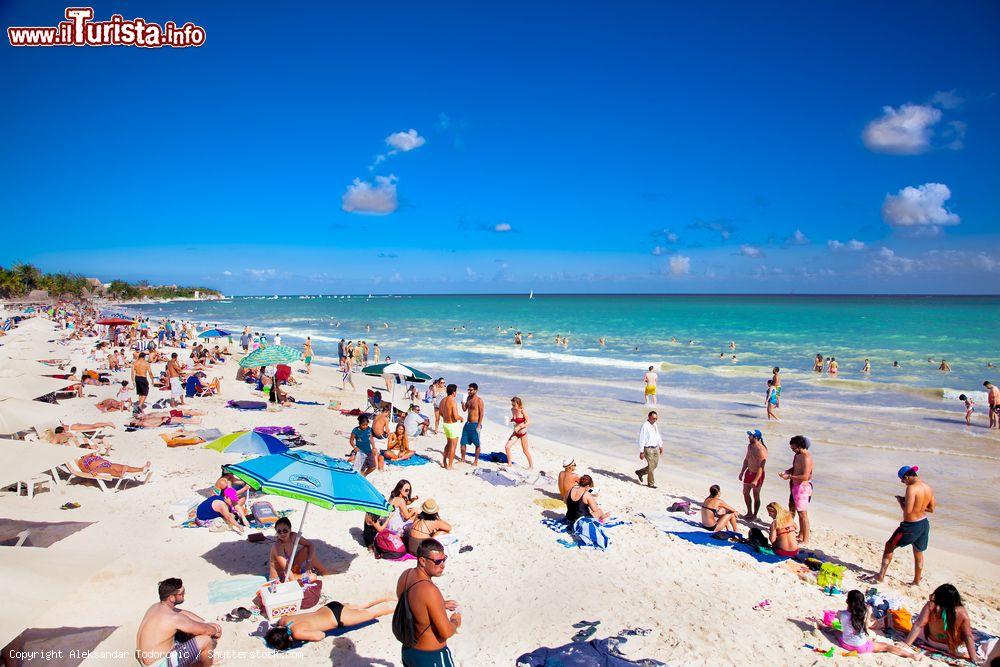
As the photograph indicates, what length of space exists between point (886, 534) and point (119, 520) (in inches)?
482

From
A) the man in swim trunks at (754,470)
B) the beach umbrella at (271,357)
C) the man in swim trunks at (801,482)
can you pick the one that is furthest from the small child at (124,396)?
the man in swim trunks at (801,482)

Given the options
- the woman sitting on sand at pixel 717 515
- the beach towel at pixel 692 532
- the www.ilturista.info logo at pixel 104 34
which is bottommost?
the beach towel at pixel 692 532

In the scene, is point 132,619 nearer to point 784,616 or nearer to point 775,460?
point 784,616

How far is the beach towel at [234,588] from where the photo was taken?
6.23 m

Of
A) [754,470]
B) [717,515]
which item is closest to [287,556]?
[717,515]

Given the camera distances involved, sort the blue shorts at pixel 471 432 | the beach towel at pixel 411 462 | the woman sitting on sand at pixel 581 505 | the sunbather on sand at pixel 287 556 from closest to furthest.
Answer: the sunbather on sand at pixel 287 556, the woman sitting on sand at pixel 581 505, the beach towel at pixel 411 462, the blue shorts at pixel 471 432

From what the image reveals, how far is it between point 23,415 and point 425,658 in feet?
31.1

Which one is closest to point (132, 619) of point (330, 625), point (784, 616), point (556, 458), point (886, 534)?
point (330, 625)

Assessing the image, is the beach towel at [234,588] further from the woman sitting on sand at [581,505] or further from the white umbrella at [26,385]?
the white umbrella at [26,385]

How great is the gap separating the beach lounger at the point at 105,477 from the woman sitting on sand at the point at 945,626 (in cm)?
1151

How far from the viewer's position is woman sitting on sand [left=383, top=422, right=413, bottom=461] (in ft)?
37.5

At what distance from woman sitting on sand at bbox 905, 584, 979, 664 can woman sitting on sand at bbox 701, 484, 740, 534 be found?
2.75 m

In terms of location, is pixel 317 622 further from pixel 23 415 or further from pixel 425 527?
pixel 23 415

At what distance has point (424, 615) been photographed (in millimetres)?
3928
